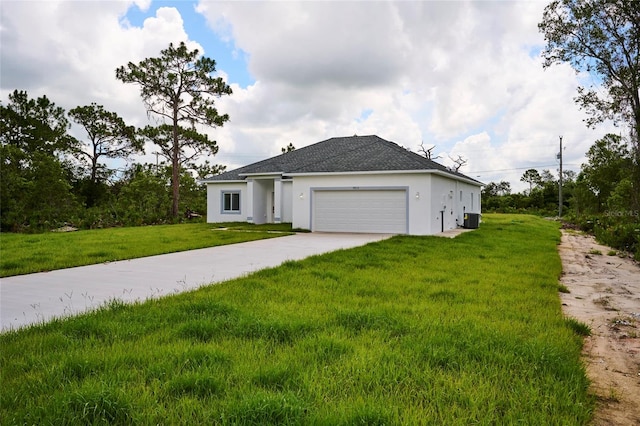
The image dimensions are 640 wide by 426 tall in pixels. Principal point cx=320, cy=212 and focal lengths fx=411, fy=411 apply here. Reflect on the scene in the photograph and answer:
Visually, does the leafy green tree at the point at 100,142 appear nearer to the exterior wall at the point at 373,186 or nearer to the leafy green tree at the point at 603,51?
the exterior wall at the point at 373,186

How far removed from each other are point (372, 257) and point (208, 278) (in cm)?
393

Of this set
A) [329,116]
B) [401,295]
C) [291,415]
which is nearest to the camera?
[291,415]

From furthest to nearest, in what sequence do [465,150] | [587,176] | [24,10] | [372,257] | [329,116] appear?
1. [465,150]
2. [587,176]
3. [329,116]
4. [372,257]
5. [24,10]

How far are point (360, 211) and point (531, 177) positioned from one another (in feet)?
171

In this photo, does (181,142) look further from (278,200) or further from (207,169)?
(278,200)

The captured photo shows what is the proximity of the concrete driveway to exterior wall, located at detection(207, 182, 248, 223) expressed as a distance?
11.8 meters

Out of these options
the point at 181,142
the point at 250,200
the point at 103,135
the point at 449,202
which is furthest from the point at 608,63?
the point at 103,135

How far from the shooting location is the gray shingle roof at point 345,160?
16.5 metres

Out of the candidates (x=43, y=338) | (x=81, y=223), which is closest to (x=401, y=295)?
(x=43, y=338)

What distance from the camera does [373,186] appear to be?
53.5 ft

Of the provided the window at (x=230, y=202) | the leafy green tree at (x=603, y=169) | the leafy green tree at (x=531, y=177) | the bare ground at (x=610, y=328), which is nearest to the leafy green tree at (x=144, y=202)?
the window at (x=230, y=202)

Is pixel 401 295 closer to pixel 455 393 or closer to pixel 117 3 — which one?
pixel 455 393

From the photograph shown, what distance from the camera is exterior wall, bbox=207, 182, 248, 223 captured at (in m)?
22.5

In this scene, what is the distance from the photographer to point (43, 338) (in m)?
3.84
